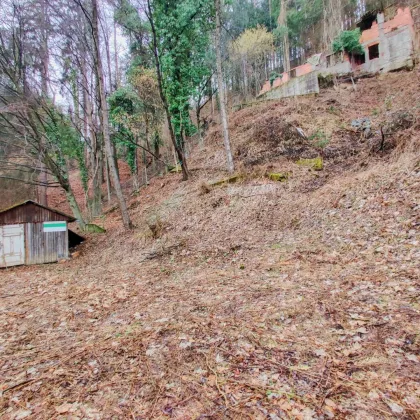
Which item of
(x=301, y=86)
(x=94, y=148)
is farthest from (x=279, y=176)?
(x=301, y=86)

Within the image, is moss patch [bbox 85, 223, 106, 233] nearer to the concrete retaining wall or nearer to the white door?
the white door

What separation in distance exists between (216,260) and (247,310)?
247cm

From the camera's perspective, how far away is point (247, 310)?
136 inches

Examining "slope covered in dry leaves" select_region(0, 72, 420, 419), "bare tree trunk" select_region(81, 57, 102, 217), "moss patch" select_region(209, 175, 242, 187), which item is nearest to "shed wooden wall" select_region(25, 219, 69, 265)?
"slope covered in dry leaves" select_region(0, 72, 420, 419)

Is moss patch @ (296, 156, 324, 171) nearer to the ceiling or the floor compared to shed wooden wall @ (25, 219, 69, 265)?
nearer to the ceiling

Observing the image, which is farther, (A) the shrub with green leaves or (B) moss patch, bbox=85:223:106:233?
(A) the shrub with green leaves

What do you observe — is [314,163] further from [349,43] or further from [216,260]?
[349,43]

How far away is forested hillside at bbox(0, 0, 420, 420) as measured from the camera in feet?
7.35

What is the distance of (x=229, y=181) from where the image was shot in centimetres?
1016

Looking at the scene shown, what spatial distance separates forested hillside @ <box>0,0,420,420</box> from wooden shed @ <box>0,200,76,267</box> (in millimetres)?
298

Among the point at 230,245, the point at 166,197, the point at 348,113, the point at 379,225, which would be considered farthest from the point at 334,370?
the point at 348,113

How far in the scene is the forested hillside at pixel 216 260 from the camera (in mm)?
2240

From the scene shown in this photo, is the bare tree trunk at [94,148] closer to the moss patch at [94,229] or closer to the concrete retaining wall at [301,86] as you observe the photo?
the moss patch at [94,229]

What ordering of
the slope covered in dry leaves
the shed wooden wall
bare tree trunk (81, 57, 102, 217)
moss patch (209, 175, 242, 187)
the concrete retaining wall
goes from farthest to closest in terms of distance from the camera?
the concrete retaining wall
bare tree trunk (81, 57, 102, 217)
moss patch (209, 175, 242, 187)
the shed wooden wall
the slope covered in dry leaves
